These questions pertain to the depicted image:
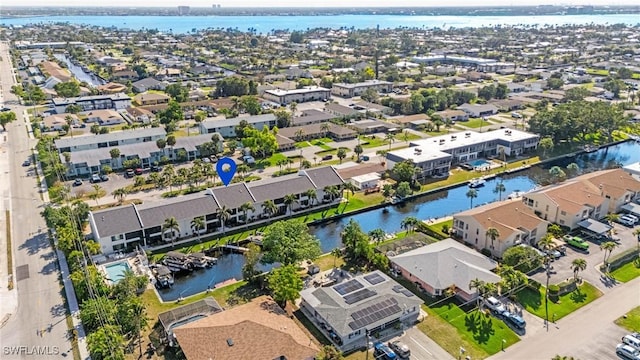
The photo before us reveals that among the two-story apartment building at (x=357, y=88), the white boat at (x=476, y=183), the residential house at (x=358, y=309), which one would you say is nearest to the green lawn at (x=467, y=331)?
the residential house at (x=358, y=309)

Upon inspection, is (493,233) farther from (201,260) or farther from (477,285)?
(201,260)

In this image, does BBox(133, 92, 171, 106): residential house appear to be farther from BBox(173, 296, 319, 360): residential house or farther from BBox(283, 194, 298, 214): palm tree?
BBox(173, 296, 319, 360): residential house

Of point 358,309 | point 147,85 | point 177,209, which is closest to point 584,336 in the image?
point 358,309

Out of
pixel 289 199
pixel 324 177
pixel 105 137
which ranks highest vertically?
pixel 105 137

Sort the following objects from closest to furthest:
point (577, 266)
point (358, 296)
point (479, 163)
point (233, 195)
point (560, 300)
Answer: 1. point (358, 296)
2. point (560, 300)
3. point (577, 266)
4. point (233, 195)
5. point (479, 163)

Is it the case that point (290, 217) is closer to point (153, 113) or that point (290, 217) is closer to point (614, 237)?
point (614, 237)

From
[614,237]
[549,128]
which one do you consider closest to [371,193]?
[614,237]

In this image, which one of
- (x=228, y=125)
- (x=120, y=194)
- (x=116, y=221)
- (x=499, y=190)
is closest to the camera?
(x=116, y=221)

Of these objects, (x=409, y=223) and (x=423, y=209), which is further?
(x=423, y=209)
